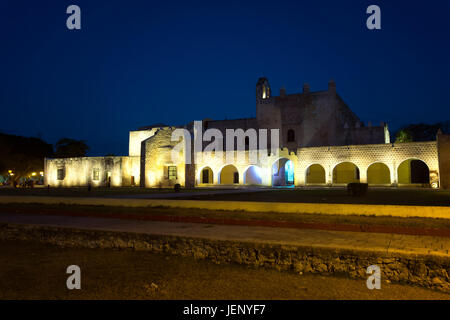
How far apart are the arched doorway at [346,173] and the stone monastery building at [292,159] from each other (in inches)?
3.0

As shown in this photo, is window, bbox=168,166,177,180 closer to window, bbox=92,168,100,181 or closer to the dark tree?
window, bbox=92,168,100,181

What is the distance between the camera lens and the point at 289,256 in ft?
14.9

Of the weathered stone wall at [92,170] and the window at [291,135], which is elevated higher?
the window at [291,135]

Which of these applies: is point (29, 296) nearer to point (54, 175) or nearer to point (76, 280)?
point (76, 280)

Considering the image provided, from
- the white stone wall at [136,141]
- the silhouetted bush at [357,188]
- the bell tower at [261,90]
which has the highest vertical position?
the bell tower at [261,90]

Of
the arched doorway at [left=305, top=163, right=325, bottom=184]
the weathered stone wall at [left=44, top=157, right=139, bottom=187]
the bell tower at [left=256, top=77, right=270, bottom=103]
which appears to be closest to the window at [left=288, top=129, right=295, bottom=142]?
the bell tower at [left=256, top=77, right=270, bottom=103]

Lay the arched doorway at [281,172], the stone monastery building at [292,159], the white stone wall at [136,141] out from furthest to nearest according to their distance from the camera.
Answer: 1. the white stone wall at [136,141]
2. the arched doorway at [281,172]
3. the stone monastery building at [292,159]

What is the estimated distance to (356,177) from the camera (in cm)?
2541

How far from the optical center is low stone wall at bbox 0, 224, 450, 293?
12.8ft

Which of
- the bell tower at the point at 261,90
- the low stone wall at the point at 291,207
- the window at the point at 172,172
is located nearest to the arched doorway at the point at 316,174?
the bell tower at the point at 261,90

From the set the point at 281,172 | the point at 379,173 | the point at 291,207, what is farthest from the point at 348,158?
the point at 291,207

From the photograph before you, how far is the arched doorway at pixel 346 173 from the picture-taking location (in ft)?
83.7

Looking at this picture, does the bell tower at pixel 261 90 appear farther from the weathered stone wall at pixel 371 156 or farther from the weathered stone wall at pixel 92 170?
the weathered stone wall at pixel 92 170
